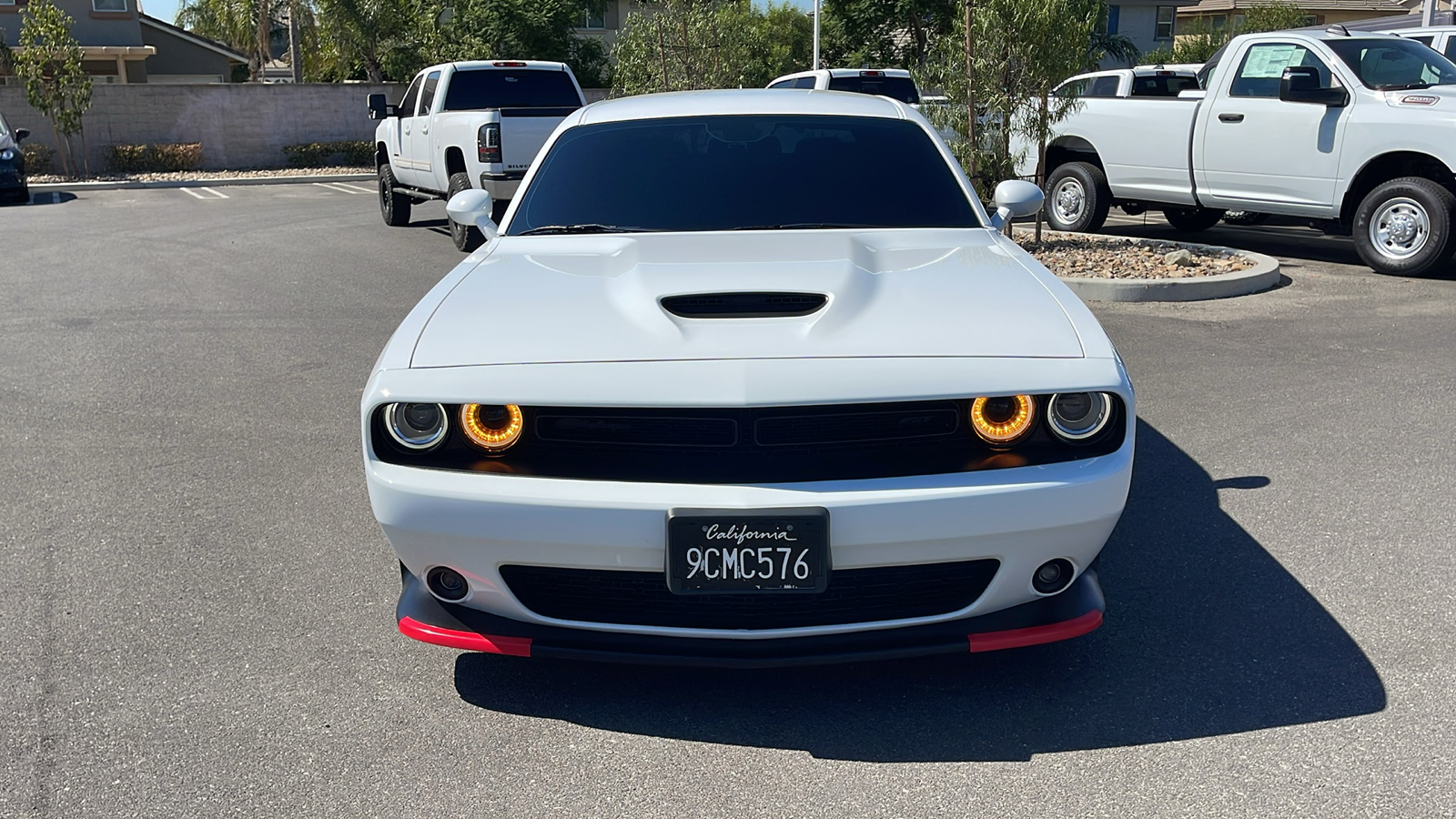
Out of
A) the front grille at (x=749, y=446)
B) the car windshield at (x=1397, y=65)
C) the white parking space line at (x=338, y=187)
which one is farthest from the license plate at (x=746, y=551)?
the white parking space line at (x=338, y=187)

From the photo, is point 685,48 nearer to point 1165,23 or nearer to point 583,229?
point 583,229

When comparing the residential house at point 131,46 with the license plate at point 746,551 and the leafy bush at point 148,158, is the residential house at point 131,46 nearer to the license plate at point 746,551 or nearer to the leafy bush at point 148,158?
the leafy bush at point 148,158

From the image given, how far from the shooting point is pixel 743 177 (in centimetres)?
449

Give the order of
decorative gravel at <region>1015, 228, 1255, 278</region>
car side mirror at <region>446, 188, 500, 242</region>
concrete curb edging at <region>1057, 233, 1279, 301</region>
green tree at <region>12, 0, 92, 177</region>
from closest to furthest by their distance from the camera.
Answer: car side mirror at <region>446, 188, 500, 242</region> → concrete curb edging at <region>1057, 233, 1279, 301</region> → decorative gravel at <region>1015, 228, 1255, 278</region> → green tree at <region>12, 0, 92, 177</region>

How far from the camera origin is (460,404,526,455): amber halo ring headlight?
3.01 m

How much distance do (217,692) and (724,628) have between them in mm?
1454

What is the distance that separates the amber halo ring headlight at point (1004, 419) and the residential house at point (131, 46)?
109 ft

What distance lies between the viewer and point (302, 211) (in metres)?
18.3

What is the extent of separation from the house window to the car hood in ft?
176

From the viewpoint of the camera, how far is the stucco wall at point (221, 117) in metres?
27.3

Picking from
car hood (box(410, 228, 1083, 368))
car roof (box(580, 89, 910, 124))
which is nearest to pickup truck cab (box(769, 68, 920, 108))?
car roof (box(580, 89, 910, 124))

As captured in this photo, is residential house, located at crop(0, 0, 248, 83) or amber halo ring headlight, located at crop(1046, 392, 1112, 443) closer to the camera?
amber halo ring headlight, located at crop(1046, 392, 1112, 443)

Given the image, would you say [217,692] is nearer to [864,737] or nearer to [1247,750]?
[864,737]

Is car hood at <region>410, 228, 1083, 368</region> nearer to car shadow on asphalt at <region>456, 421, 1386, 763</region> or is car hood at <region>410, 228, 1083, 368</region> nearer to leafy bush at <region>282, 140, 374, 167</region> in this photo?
car shadow on asphalt at <region>456, 421, 1386, 763</region>
